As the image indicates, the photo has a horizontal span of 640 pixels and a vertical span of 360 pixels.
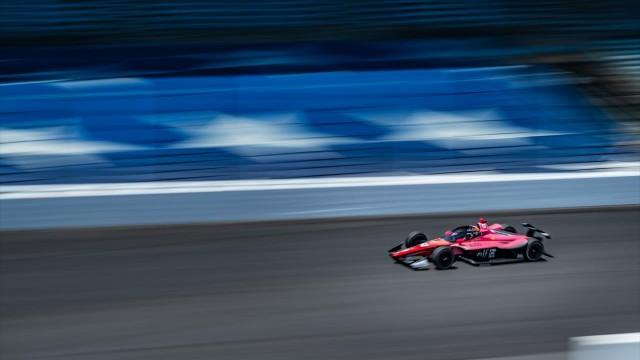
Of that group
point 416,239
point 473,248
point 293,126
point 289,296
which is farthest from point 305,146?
point 289,296

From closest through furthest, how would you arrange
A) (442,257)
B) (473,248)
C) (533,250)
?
1. (442,257)
2. (473,248)
3. (533,250)

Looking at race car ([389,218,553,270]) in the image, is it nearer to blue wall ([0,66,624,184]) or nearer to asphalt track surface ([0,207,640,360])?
asphalt track surface ([0,207,640,360])

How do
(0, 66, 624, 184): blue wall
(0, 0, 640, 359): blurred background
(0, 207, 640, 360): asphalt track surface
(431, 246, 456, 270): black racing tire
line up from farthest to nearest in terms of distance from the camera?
(0, 66, 624, 184): blue wall < (0, 0, 640, 359): blurred background < (431, 246, 456, 270): black racing tire < (0, 207, 640, 360): asphalt track surface

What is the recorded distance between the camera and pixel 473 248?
18.4 feet

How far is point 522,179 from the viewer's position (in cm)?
801

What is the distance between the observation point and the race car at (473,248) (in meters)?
5.50

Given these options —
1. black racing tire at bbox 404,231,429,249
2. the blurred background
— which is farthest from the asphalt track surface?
black racing tire at bbox 404,231,429,249

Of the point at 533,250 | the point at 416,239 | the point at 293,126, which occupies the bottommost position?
the point at 533,250

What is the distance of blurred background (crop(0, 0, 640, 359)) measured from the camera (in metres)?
5.73

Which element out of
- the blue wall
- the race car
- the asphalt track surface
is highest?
the blue wall

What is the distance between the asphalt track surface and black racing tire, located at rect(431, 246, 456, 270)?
0.06 metres

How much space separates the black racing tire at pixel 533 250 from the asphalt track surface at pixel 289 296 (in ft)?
0.22

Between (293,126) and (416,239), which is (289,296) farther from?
(293,126)

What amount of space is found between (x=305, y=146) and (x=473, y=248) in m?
2.83
